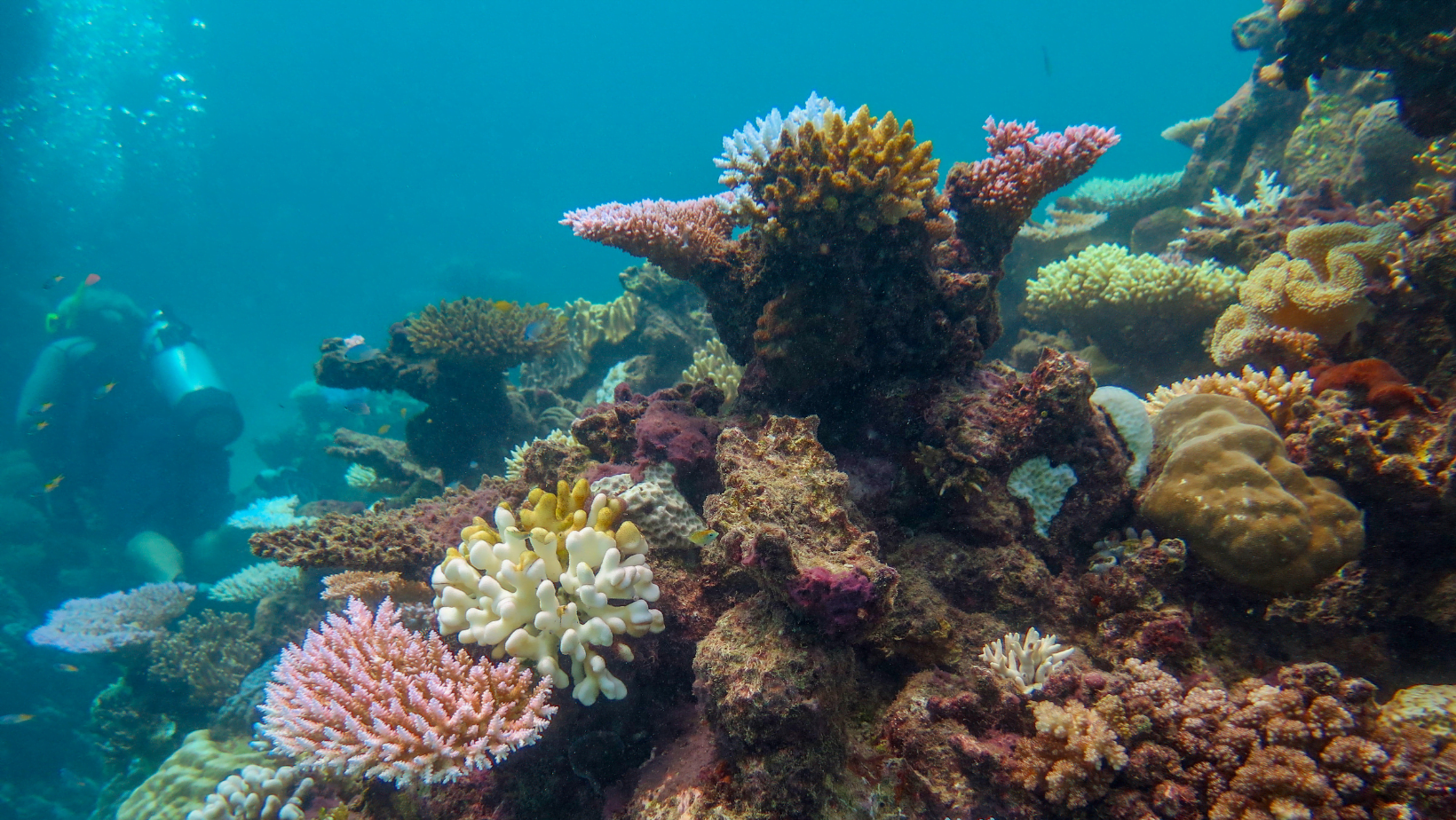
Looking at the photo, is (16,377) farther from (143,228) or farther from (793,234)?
(793,234)

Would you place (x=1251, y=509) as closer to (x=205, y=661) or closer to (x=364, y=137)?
(x=205, y=661)

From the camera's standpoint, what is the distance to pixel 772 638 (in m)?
2.52

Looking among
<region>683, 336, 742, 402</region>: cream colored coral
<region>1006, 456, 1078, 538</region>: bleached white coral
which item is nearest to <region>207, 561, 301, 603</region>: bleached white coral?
<region>683, 336, 742, 402</region>: cream colored coral

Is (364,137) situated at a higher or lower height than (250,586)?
higher

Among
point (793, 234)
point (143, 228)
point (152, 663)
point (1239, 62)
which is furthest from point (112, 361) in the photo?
point (1239, 62)

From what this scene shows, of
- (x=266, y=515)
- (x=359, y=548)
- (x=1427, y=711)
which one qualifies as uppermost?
(x=266, y=515)

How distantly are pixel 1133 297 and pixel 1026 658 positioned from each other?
473cm

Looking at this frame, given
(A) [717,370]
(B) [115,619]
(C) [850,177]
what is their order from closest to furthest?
(C) [850,177] < (A) [717,370] < (B) [115,619]

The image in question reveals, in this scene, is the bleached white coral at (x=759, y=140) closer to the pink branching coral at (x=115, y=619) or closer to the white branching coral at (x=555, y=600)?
the white branching coral at (x=555, y=600)

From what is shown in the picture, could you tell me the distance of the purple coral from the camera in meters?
2.43

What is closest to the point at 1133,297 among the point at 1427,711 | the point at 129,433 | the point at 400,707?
the point at 1427,711

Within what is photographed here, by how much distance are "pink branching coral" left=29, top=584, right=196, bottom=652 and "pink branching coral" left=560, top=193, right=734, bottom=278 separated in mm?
10726

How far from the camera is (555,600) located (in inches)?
106

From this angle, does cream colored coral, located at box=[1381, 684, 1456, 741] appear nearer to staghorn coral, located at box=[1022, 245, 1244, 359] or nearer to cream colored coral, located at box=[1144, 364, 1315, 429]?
cream colored coral, located at box=[1144, 364, 1315, 429]
